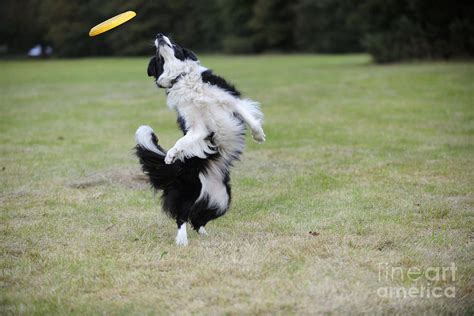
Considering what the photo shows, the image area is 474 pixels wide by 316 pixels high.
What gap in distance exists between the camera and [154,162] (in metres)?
5.64

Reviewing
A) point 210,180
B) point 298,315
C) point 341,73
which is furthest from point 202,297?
point 341,73

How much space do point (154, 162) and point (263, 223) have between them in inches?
59.1

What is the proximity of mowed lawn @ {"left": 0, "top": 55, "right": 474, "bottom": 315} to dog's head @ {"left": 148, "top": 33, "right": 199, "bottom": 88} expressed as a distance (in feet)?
5.31

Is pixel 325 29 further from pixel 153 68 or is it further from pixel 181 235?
pixel 181 235

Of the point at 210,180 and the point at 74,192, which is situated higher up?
the point at 210,180

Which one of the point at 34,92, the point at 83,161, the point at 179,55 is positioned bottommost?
the point at 34,92

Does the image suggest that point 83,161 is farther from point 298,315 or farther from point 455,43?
point 455,43

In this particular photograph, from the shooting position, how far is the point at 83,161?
10.3m

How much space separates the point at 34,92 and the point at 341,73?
12.9 m

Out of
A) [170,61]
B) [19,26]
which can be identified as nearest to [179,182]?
[170,61]

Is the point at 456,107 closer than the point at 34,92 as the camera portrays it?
Yes

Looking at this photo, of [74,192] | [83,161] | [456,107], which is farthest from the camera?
[456,107]

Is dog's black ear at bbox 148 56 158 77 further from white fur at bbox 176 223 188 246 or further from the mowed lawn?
the mowed lawn

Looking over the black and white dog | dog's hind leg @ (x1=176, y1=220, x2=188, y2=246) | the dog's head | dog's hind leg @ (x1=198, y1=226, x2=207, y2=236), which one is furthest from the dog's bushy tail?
dog's hind leg @ (x1=198, y1=226, x2=207, y2=236)
